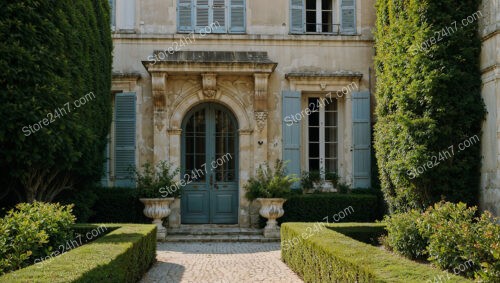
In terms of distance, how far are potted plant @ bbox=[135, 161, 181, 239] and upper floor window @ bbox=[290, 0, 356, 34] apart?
463 centimetres

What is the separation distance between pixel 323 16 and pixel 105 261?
9.66m

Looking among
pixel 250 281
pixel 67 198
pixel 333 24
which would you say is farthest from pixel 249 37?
pixel 250 281

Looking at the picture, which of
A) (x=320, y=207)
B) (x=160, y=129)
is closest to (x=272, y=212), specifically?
(x=320, y=207)

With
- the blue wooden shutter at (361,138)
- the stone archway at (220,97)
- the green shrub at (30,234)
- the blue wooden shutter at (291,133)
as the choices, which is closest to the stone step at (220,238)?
the stone archway at (220,97)

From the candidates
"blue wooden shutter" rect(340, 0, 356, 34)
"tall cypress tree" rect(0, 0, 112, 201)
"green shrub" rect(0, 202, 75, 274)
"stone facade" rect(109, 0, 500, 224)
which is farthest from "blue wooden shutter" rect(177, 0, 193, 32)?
"green shrub" rect(0, 202, 75, 274)

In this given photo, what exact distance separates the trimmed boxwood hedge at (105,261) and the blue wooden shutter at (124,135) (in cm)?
400

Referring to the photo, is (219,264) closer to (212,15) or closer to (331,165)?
(331,165)

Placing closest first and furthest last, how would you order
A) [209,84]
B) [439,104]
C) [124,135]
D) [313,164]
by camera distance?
1. [439,104]
2. [209,84]
3. [124,135]
4. [313,164]

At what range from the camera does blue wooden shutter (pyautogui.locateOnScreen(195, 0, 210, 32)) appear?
12.9 meters

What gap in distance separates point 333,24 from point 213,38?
2953mm

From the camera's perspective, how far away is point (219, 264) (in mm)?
8586

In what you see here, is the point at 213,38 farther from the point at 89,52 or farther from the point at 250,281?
the point at 250,281

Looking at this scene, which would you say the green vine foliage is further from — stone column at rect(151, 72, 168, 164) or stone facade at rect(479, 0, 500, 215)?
stone column at rect(151, 72, 168, 164)

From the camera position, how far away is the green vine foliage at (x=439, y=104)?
9117mm
